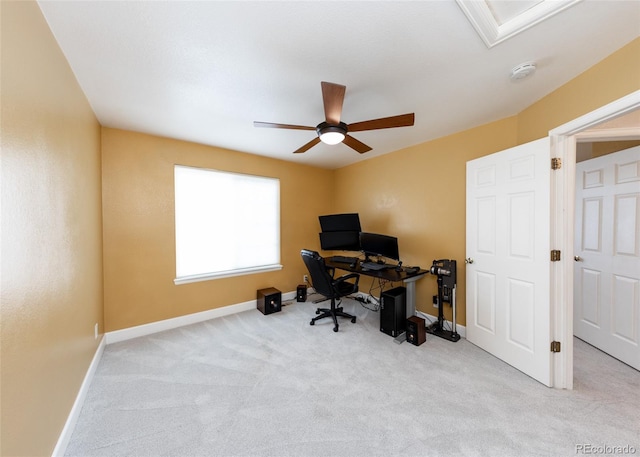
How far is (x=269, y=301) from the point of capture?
348 centimetres

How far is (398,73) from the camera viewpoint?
173 centimetres

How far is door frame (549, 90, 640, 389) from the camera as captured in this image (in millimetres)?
1893

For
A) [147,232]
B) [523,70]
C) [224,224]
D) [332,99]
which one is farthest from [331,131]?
[147,232]

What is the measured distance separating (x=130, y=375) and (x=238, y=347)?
3.03 ft

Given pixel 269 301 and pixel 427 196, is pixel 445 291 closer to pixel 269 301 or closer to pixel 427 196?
pixel 427 196

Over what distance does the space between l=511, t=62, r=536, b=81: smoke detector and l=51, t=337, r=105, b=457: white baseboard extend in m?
3.69

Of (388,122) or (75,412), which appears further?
(388,122)

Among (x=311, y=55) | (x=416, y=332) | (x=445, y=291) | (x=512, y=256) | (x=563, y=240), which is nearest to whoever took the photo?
(x=311, y=55)

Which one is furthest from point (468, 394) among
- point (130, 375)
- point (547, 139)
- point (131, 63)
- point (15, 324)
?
point (131, 63)

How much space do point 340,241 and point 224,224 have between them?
1.78 meters

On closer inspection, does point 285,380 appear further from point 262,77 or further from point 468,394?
point 262,77

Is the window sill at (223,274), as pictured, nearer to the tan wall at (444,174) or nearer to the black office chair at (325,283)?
the black office chair at (325,283)

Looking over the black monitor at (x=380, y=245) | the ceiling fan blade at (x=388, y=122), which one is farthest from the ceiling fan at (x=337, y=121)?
the black monitor at (x=380, y=245)

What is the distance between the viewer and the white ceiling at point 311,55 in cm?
124
